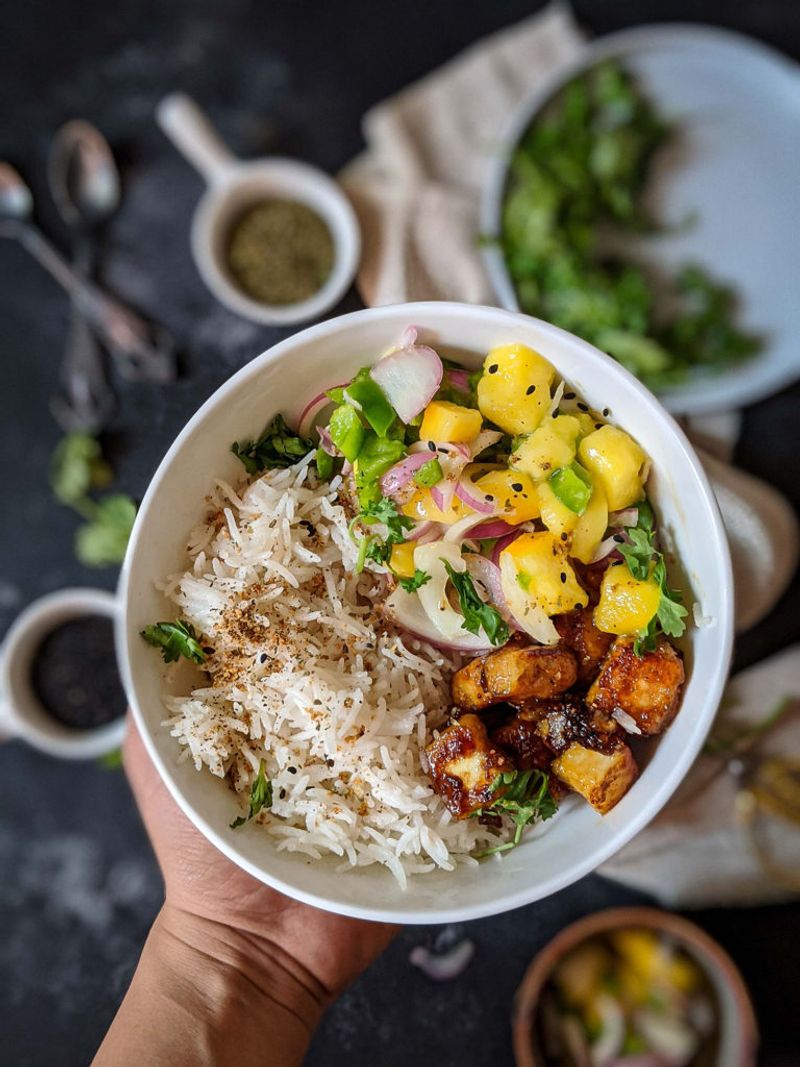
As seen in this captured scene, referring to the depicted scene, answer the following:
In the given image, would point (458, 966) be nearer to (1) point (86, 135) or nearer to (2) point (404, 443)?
(2) point (404, 443)

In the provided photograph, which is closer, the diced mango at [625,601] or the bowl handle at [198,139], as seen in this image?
the diced mango at [625,601]

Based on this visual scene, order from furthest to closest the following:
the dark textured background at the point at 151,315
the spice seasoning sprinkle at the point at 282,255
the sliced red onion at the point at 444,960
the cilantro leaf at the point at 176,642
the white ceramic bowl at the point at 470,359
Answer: the spice seasoning sprinkle at the point at 282,255
the dark textured background at the point at 151,315
the sliced red onion at the point at 444,960
the cilantro leaf at the point at 176,642
the white ceramic bowl at the point at 470,359

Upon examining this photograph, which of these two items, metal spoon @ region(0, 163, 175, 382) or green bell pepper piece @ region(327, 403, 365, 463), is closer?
green bell pepper piece @ region(327, 403, 365, 463)

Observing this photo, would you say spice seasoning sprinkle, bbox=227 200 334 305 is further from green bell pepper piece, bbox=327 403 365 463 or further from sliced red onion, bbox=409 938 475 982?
sliced red onion, bbox=409 938 475 982

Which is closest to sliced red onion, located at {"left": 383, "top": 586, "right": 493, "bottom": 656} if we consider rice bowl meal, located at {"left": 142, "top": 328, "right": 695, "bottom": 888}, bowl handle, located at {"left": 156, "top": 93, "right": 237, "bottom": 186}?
rice bowl meal, located at {"left": 142, "top": 328, "right": 695, "bottom": 888}

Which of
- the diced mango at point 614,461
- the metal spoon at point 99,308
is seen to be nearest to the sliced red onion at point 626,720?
the diced mango at point 614,461

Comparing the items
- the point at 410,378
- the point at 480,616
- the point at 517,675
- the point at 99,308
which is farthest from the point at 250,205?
the point at 517,675

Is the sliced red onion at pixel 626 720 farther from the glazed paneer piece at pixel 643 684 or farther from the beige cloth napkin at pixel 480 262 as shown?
the beige cloth napkin at pixel 480 262

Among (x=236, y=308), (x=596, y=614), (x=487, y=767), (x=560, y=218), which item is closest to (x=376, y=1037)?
(x=487, y=767)
